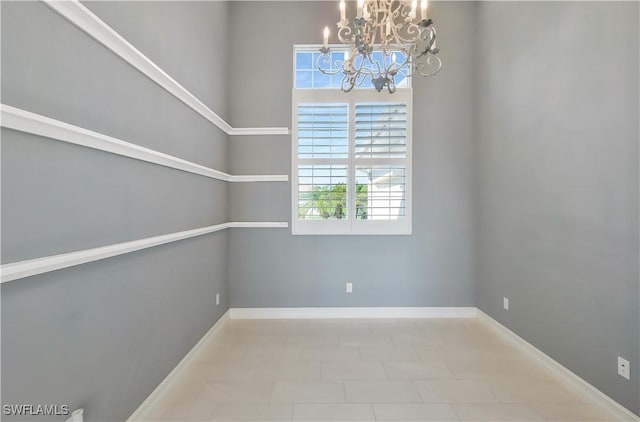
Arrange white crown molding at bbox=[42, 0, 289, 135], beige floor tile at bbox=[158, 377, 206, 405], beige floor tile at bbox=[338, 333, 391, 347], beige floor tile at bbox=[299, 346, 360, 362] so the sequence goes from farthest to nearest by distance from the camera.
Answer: beige floor tile at bbox=[338, 333, 391, 347] → beige floor tile at bbox=[299, 346, 360, 362] → beige floor tile at bbox=[158, 377, 206, 405] → white crown molding at bbox=[42, 0, 289, 135]

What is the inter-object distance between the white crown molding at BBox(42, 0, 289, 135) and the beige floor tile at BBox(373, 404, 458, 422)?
2.50m

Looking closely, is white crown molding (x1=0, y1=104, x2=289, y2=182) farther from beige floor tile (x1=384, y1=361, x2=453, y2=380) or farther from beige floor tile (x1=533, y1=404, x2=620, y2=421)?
beige floor tile (x1=533, y1=404, x2=620, y2=421)

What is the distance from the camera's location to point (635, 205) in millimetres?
1671

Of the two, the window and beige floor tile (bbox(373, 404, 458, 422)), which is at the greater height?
the window

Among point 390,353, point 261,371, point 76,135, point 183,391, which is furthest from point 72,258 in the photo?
point 390,353

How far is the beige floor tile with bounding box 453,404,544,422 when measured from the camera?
177cm

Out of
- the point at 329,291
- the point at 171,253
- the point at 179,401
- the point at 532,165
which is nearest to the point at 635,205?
the point at 532,165

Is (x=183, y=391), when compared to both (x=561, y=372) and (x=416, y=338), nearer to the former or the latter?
(x=416, y=338)

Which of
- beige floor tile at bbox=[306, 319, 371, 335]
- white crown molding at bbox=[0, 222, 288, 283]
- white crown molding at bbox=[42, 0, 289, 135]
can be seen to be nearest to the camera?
white crown molding at bbox=[0, 222, 288, 283]

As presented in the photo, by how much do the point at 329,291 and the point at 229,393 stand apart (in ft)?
5.26

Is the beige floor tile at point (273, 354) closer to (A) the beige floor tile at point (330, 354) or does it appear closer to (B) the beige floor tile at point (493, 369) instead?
(A) the beige floor tile at point (330, 354)

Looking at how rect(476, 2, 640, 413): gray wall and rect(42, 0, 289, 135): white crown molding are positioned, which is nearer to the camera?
rect(42, 0, 289, 135): white crown molding

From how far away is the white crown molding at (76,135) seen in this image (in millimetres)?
967

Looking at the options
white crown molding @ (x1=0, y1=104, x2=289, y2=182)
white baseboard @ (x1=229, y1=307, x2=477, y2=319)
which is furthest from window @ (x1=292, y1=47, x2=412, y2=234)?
white crown molding @ (x1=0, y1=104, x2=289, y2=182)
